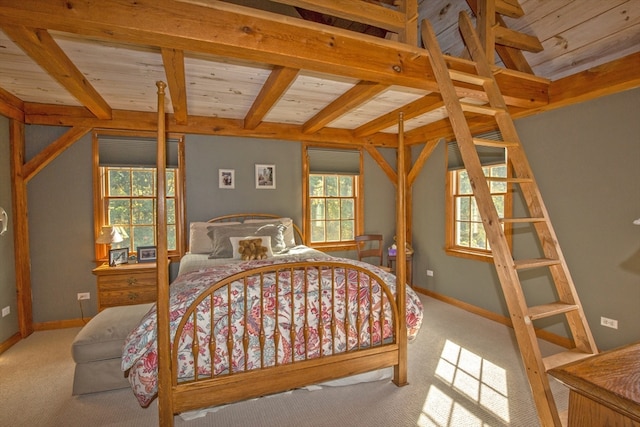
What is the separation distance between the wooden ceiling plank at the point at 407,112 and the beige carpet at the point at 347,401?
2.20 m

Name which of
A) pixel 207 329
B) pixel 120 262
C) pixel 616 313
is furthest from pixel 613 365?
pixel 120 262

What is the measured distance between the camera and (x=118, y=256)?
3.75 metres

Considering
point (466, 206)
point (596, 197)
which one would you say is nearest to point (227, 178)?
point (466, 206)

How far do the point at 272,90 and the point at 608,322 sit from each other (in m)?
3.51

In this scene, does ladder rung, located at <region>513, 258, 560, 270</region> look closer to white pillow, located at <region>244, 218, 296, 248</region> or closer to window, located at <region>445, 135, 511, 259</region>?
window, located at <region>445, 135, 511, 259</region>

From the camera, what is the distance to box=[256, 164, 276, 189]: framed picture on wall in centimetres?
457

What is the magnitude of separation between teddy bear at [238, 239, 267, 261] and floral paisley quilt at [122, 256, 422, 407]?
104cm

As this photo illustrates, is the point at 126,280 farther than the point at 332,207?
No

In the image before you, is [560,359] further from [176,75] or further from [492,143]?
[176,75]

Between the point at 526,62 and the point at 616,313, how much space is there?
2.33m

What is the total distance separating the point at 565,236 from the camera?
10.6 ft

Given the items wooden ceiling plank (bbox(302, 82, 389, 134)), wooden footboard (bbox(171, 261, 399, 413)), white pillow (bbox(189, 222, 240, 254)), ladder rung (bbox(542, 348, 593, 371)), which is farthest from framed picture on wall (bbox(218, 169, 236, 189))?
ladder rung (bbox(542, 348, 593, 371))

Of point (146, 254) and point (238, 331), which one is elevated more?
point (146, 254)

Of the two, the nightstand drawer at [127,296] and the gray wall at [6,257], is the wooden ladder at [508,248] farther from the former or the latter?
the gray wall at [6,257]
